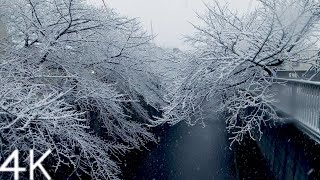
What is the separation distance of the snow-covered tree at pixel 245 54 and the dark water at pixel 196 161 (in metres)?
2.01

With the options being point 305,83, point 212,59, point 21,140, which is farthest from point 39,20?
point 305,83

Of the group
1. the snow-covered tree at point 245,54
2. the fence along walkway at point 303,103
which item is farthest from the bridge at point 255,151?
the snow-covered tree at point 245,54

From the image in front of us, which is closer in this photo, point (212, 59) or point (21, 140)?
point (21, 140)

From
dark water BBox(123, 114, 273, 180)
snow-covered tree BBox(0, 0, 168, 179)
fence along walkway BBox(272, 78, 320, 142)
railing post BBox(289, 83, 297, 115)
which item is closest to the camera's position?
fence along walkway BBox(272, 78, 320, 142)

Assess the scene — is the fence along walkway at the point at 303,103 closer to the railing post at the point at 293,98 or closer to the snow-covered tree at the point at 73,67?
the railing post at the point at 293,98

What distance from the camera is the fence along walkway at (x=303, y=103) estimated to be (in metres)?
8.09

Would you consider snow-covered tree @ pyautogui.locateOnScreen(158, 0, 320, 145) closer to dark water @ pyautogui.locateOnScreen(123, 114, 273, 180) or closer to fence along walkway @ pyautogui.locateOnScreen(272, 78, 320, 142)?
fence along walkway @ pyautogui.locateOnScreen(272, 78, 320, 142)

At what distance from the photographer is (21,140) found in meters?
8.38

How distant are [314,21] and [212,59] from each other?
9.99ft

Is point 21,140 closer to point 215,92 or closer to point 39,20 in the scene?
point 39,20

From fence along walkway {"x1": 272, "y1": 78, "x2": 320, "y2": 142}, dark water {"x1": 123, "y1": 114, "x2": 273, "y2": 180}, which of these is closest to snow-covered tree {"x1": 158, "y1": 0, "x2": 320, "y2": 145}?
fence along walkway {"x1": 272, "y1": 78, "x2": 320, "y2": 142}

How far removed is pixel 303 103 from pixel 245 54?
2.64 m

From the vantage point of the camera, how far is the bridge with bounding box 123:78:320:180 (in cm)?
815

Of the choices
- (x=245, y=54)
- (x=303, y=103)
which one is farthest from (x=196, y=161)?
(x=303, y=103)
